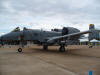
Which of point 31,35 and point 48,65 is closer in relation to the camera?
point 48,65

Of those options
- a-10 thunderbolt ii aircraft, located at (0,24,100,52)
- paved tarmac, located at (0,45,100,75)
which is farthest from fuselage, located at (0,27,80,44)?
paved tarmac, located at (0,45,100,75)

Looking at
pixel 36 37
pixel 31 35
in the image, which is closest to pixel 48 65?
pixel 31 35

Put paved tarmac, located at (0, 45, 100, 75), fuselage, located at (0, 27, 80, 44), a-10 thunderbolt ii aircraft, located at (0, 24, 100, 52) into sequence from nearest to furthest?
1. paved tarmac, located at (0, 45, 100, 75)
2. a-10 thunderbolt ii aircraft, located at (0, 24, 100, 52)
3. fuselage, located at (0, 27, 80, 44)

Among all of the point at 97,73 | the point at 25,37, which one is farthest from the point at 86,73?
the point at 25,37

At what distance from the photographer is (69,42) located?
46.7ft

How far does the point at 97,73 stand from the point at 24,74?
3.34 m

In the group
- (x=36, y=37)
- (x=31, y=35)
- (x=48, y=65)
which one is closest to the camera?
(x=48, y=65)

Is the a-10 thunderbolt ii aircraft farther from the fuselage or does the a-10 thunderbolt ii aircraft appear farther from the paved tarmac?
the paved tarmac

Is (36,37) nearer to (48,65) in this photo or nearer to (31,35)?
(31,35)

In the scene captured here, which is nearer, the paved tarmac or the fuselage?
the paved tarmac

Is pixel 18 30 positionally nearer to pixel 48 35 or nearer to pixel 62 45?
pixel 48 35

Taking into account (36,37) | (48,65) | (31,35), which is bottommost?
(48,65)

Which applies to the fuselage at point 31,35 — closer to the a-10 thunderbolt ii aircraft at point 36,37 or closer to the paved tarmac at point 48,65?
the a-10 thunderbolt ii aircraft at point 36,37

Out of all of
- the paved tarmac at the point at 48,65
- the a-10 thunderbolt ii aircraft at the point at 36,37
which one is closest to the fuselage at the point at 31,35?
the a-10 thunderbolt ii aircraft at the point at 36,37
